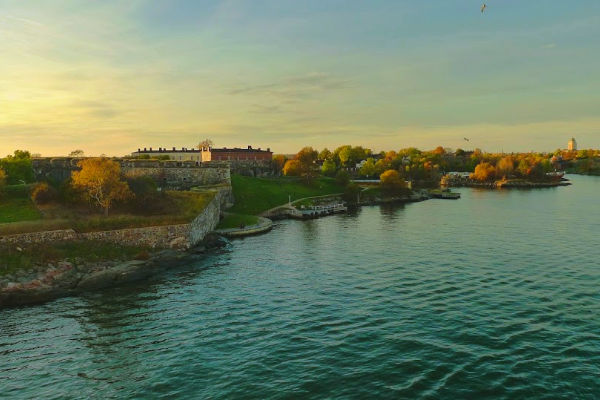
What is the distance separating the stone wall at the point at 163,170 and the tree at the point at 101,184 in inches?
906

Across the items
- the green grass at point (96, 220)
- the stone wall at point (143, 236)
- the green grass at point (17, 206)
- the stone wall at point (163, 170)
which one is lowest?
the stone wall at point (143, 236)

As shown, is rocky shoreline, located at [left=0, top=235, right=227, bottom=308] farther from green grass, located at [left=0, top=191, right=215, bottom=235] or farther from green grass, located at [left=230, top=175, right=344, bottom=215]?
green grass, located at [left=230, top=175, right=344, bottom=215]

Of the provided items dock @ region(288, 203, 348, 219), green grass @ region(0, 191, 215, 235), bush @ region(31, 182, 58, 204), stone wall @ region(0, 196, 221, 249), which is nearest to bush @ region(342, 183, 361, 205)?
dock @ region(288, 203, 348, 219)

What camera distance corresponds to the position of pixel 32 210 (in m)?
59.0

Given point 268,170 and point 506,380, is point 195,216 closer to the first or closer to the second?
point 506,380

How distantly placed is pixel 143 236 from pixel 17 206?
20232 mm

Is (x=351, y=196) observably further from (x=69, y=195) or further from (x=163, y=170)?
(x=69, y=195)

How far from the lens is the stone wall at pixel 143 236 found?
158 feet

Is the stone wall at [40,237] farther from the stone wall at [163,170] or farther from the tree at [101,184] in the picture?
the stone wall at [163,170]

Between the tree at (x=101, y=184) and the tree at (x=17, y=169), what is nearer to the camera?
the tree at (x=101, y=184)

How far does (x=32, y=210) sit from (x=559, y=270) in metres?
66.9

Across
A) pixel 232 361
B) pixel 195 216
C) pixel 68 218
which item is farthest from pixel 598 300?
pixel 68 218

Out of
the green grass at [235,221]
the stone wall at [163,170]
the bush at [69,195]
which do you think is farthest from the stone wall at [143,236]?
the stone wall at [163,170]

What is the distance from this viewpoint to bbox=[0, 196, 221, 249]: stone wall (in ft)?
158
